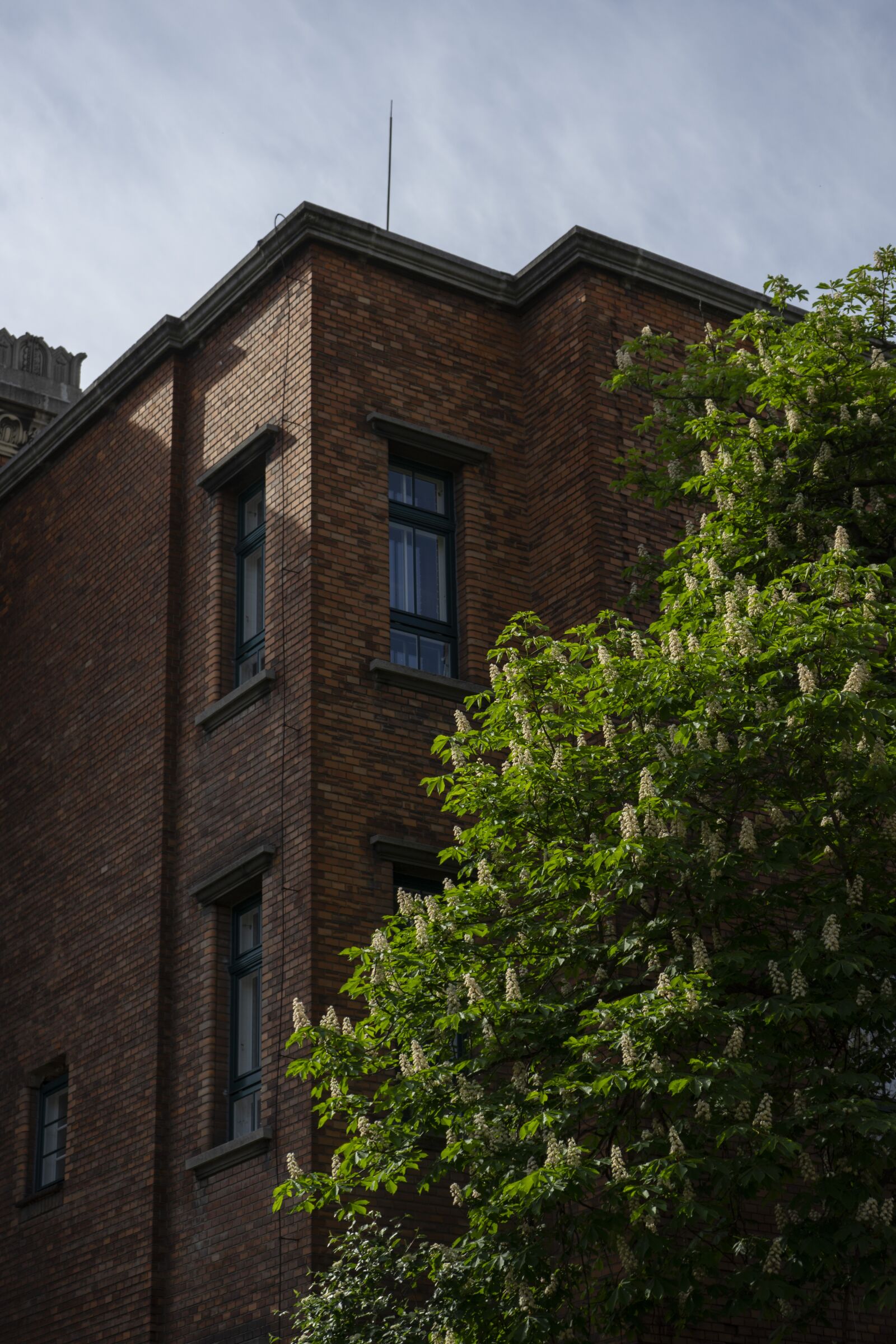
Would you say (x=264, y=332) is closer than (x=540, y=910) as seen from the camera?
No

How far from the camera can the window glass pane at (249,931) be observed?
1777 centimetres

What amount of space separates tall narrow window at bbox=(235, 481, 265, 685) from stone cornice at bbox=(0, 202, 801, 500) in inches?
91.3

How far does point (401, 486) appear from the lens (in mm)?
19531

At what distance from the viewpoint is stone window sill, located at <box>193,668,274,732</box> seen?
1789 centimetres

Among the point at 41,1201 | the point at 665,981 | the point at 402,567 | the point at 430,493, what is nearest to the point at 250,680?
the point at 402,567

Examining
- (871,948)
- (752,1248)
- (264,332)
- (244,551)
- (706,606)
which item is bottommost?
(752,1248)

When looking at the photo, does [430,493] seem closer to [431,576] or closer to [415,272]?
[431,576]

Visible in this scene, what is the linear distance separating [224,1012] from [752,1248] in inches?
267

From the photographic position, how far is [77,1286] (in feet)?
59.1

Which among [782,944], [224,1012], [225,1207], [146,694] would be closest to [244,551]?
[146,694]

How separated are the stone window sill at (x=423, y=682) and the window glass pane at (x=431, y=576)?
84 cm

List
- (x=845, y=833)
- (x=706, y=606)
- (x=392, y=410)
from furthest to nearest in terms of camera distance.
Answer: (x=392, y=410) < (x=706, y=606) < (x=845, y=833)

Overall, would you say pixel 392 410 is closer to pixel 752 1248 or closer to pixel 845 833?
pixel 845 833

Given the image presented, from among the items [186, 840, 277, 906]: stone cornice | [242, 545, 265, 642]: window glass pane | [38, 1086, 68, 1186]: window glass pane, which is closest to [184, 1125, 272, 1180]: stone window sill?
[186, 840, 277, 906]: stone cornice
